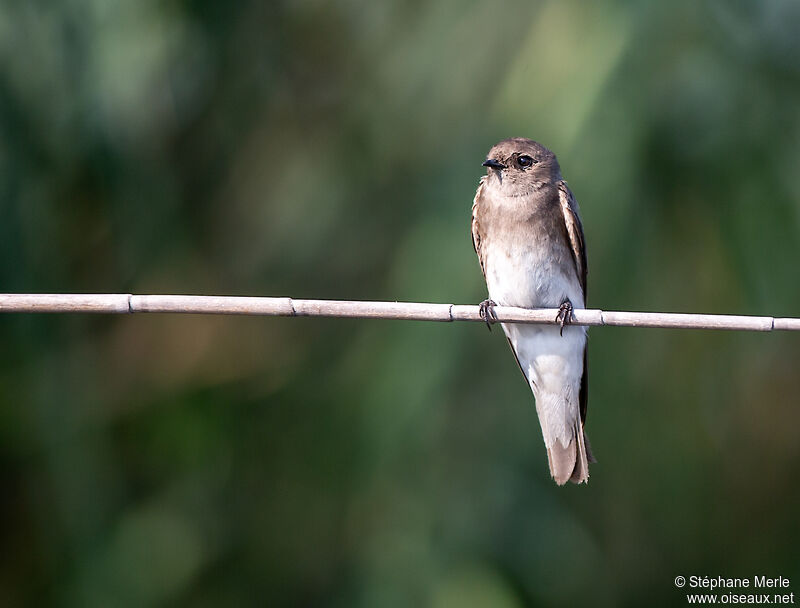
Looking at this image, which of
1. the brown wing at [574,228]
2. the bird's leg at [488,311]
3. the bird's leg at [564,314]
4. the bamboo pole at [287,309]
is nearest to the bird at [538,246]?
the brown wing at [574,228]

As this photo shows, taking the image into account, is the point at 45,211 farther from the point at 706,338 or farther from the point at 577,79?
the point at 706,338

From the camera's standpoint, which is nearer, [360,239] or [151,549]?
[151,549]

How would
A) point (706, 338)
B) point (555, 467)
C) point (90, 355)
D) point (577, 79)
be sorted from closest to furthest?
point (555, 467)
point (577, 79)
point (706, 338)
point (90, 355)

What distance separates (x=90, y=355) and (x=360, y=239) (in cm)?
133

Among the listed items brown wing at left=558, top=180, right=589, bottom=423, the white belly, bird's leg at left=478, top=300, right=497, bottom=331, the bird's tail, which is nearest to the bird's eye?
brown wing at left=558, top=180, right=589, bottom=423

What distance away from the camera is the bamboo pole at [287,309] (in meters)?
2.01

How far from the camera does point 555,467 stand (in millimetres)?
3445

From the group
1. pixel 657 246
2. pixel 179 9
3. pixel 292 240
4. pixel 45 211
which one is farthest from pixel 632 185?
pixel 45 211

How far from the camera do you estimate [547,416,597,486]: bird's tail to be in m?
3.43

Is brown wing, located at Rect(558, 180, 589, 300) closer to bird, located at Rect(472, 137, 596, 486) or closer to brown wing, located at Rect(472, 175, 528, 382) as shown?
bird, located at Rect(472, 137, 596, 486)

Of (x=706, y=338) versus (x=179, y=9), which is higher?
(x=179, y=9)

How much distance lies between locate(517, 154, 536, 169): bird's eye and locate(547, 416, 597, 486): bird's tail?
39.0 inches

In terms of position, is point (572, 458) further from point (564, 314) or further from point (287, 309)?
point (287, 309)

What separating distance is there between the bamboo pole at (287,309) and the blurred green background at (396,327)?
1.64 meters
